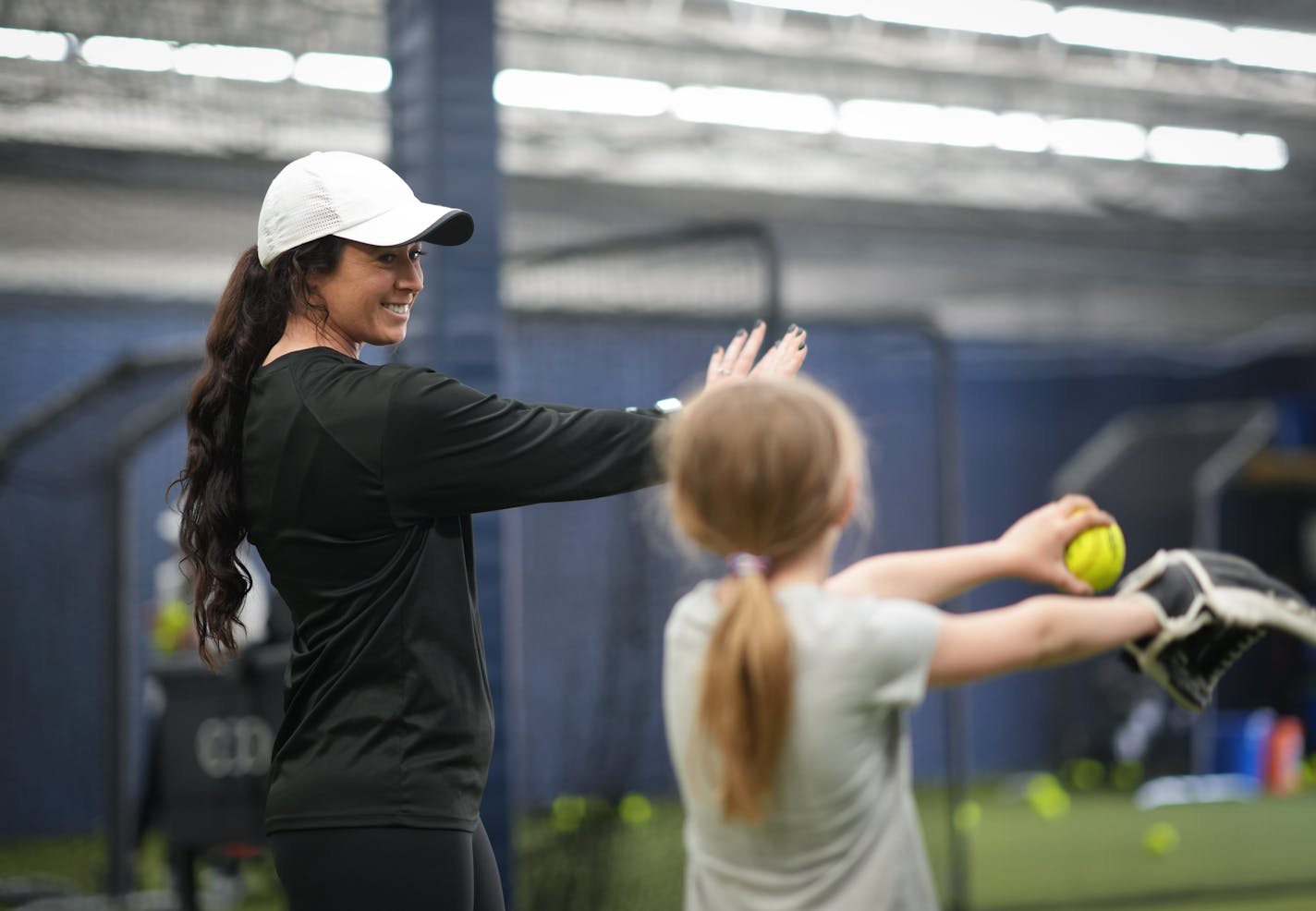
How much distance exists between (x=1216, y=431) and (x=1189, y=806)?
93.1 inches

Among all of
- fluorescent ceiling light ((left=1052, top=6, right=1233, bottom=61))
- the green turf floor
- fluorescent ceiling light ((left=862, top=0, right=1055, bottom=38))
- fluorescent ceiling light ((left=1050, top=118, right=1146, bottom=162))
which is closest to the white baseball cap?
the green turf floor

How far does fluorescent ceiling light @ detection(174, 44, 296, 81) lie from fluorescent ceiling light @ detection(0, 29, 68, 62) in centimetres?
108

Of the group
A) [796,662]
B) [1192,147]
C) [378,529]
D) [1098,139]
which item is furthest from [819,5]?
[796,662]

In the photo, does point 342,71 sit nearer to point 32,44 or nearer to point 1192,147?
point 32,44

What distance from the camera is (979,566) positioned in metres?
1.59

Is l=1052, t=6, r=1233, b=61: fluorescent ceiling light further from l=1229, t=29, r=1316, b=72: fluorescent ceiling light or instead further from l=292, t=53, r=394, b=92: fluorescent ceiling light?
l=292, t=53, r=394, b=92: fluorescent ceiling light

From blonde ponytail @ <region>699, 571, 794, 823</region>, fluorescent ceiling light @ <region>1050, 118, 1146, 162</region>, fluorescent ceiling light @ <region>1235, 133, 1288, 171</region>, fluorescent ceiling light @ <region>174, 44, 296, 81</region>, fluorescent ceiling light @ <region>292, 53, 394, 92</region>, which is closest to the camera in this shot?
blonde ponytail @ <region>699, 571, 794, 823</region>

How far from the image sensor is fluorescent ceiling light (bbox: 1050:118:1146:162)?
7.91 m

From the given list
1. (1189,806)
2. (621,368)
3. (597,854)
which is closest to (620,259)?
(621,368)

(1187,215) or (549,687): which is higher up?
(1187,215)

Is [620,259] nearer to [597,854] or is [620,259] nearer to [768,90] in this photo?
[597,854]

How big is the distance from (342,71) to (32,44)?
6.38ft

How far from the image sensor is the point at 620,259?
4.48m

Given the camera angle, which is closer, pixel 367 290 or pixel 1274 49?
pixel 367 290
